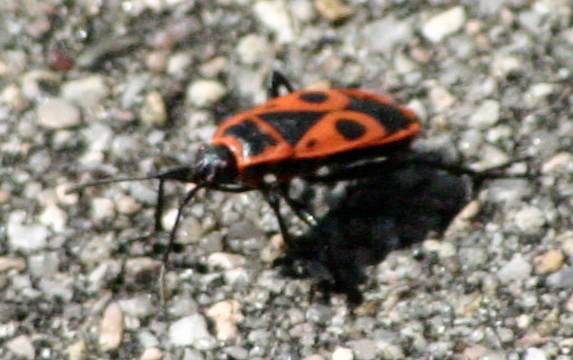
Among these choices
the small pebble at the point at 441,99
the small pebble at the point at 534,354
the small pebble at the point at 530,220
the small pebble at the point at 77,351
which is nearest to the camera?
the small pebble at the point at 534,354

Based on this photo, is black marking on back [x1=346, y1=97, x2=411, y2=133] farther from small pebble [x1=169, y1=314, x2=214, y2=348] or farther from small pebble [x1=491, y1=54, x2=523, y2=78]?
small pebble [x1=169, y1=314, x2=214, y2=348]

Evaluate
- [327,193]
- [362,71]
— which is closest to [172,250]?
[327,193]

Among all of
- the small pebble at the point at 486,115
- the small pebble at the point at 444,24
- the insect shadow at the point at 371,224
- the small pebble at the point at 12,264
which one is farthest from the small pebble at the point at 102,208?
the small pebble at the point at 444,24

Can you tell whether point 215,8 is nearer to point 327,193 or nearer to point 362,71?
point 362,71

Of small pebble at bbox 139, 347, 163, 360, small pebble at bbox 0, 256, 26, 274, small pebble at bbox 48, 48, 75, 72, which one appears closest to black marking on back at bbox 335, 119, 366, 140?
small pebble at bbox 139, 347, 163, 360

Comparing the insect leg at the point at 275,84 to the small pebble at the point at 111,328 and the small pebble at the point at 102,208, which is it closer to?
the small pebble at the point at 102,208
